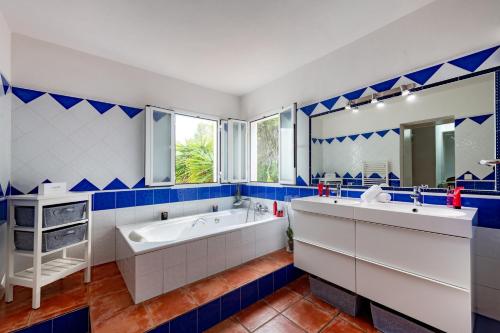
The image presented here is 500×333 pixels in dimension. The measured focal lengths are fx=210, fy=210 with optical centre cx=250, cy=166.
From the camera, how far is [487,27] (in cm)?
143

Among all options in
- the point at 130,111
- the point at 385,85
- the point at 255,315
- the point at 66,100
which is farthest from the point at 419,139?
the point at 66,100

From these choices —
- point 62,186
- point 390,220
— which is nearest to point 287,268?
point 390,220

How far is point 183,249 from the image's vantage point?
6.15 ft

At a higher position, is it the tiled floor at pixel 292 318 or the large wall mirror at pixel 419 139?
the large wall mirror at pixel 419 139

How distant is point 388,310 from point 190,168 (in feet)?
11.0

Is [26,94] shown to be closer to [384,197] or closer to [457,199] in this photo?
[384,197]

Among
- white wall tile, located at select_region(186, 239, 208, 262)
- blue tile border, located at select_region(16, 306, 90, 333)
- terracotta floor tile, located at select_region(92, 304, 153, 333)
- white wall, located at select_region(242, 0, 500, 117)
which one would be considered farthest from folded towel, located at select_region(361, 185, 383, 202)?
blue tile border, located at select_region(16, 306, 90, 333)

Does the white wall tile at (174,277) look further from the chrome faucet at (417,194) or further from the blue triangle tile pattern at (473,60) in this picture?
the blue triangle tile pattern at (473,60)

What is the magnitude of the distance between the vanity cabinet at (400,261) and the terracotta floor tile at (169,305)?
113 cm

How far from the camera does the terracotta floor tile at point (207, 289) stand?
1.69m

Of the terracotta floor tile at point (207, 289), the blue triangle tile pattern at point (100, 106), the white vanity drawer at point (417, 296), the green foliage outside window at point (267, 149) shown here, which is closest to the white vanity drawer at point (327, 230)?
the white vanity drawer at point (417, 296)

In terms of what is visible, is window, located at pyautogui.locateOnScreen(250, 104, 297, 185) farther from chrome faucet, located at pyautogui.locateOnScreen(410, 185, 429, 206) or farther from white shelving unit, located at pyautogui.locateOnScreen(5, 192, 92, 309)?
white shelving unit, located at pyautogui.locateOnScreen(5, 192, 92, 309)

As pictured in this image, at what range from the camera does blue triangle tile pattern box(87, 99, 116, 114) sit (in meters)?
2.31

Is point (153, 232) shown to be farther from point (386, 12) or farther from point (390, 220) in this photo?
point (386, 12)
